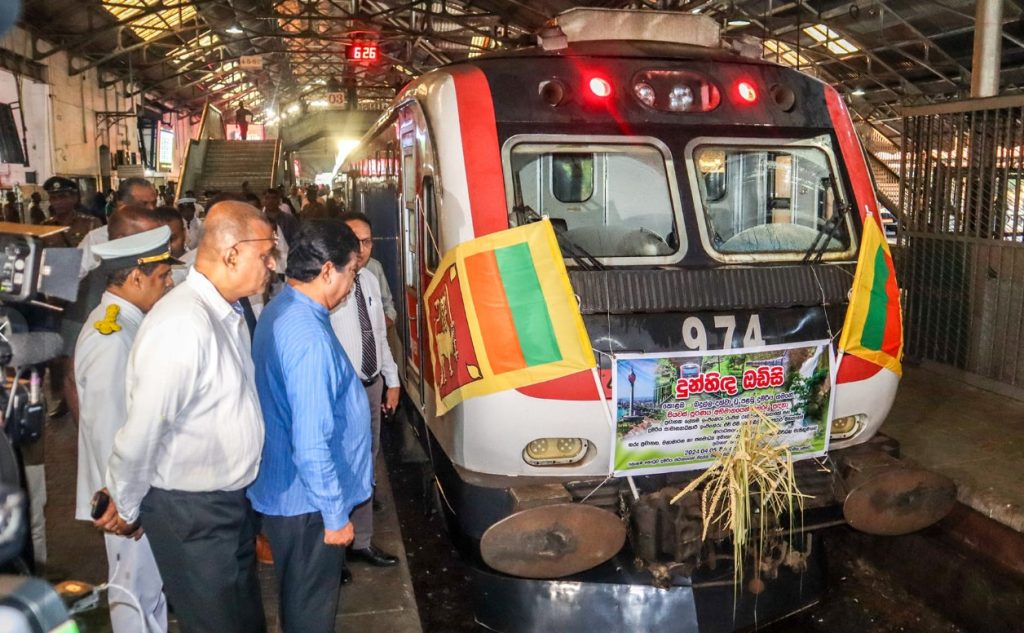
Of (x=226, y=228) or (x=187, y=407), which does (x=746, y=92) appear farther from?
(x=187, y=407)

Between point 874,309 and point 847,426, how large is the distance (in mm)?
624

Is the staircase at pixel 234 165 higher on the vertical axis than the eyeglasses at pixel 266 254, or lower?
higher

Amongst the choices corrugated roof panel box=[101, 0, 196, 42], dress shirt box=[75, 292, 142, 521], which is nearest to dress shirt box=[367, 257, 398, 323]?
dress shirt box=[75, 292, 142, 521]

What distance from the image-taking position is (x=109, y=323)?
10.2 ft

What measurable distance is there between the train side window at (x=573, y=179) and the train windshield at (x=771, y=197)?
0.63 metres

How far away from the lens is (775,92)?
180 inches

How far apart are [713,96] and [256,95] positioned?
48178 millimetres

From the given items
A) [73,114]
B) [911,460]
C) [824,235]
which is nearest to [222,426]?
[824,235]

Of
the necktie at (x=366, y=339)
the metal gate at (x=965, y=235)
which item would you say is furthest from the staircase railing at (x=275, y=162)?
the necktie at (x=366, y=339)

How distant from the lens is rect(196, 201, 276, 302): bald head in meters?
2.81

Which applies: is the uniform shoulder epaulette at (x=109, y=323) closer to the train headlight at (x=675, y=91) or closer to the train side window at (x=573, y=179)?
the train side window at (x=573, y=179)

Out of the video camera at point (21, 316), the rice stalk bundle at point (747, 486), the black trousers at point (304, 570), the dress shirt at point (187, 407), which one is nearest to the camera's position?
the video camera at point (21, 316)

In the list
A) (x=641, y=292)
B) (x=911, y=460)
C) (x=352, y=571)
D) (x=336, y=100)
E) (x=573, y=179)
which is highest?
(x=336, y=100)

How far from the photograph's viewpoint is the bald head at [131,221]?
3895mm
